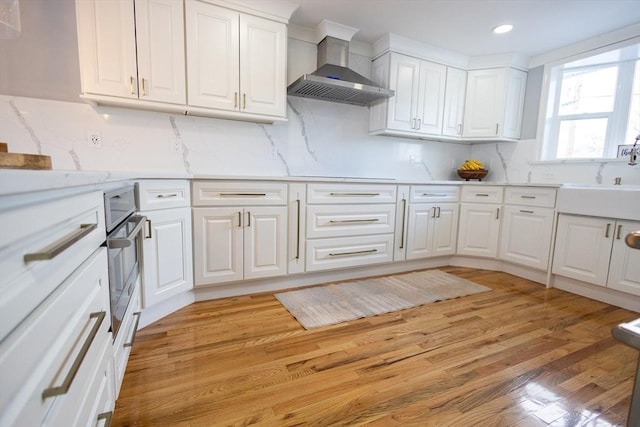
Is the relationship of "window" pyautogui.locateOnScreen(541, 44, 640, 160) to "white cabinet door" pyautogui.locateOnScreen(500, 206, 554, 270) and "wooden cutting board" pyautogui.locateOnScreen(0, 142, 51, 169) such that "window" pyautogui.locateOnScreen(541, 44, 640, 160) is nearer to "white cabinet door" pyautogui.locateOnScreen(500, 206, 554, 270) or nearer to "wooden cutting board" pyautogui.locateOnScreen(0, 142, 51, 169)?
"white cabinet door" pyautogui.locateOnScreen(500, 206, 554, 270)

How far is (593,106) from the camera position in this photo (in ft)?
9.41

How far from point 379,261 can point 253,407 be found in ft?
5.86

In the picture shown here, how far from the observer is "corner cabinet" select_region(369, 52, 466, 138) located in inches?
115

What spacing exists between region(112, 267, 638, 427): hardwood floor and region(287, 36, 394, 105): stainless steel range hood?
1824 mm

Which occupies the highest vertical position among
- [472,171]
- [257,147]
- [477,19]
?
[477,19]

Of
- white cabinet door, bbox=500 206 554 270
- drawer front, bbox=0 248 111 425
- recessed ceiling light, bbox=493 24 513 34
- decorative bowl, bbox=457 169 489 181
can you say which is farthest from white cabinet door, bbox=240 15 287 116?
white cabinet door, bbox=500 206 554 270

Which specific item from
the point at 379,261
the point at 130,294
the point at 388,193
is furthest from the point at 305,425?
the point at 388,193

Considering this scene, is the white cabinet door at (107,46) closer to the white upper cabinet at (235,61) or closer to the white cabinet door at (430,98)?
the white upper cabinet at (235,61)

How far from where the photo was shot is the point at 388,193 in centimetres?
267

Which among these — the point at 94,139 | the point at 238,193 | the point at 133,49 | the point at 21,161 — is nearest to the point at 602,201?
the point at 238,193

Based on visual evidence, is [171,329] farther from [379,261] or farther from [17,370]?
[379,261]

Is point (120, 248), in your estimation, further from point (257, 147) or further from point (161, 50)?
point (257, 147)

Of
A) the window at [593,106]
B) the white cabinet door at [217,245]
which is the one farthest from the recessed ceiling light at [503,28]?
the white cabinet door at [217,245]

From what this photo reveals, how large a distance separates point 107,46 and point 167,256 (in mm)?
1395
